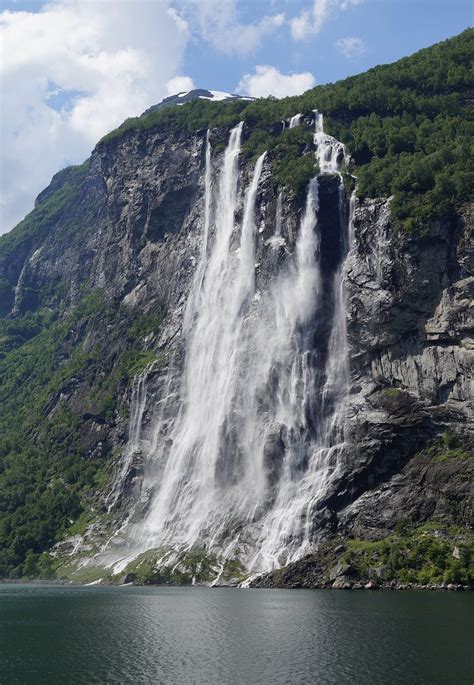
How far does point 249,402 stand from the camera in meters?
107

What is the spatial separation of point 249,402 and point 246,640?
5809cm

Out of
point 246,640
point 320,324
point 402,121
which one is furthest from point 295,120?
point 246,640

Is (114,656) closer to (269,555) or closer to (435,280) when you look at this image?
(269,555)

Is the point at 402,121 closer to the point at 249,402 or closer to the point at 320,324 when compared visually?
the point at 320,324

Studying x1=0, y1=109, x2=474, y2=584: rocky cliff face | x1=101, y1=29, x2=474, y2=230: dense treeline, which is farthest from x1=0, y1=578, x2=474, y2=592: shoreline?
x1=101, y1=29, x2=474, y2=230: dense treeline

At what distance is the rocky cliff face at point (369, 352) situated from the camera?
8581 centimetres

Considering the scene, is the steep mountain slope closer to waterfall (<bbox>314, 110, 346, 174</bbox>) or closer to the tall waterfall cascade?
the tall waterfall cascade

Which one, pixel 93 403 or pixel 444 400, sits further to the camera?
pixel 93 403

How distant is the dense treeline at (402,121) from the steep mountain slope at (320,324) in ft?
1.08

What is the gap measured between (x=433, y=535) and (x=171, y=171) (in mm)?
95164

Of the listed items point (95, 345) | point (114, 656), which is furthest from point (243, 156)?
point (114, 656)

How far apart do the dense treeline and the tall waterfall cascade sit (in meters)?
4.81

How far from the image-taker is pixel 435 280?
94.2 metres

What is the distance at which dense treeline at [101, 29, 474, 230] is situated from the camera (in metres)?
101
